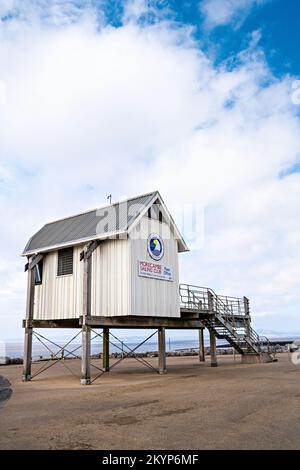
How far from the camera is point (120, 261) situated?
18.6 meters

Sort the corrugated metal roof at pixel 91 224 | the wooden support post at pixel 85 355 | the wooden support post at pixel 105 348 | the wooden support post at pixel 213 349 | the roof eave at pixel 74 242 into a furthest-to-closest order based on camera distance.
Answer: the wooden support post at pixel 213 349 < the wooden support post at pixel 105 348 < the corrugated metal roof at pixel 91 224 < the roof eave at pixel 74 242 < the wooden support post at pixel 85 355

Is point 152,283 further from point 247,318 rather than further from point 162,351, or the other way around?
point 247,318

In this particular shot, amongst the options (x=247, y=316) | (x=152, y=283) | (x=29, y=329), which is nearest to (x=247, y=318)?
(x=247, y=316)

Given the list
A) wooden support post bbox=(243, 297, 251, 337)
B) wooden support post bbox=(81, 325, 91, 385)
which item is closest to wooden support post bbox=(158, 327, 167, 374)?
wooden support post bbox=(81, 325, 91, 385)

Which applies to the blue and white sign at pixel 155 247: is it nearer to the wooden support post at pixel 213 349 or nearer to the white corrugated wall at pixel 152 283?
the white corrugated wall at pixel 152 283

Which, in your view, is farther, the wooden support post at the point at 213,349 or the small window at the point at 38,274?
the wooden support post at the point at 213,349

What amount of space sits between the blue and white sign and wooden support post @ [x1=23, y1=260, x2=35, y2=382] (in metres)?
6.09

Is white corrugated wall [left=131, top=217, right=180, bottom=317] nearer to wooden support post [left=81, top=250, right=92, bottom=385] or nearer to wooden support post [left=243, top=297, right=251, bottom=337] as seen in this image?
wooden support post [left=81, top=250, right=92, bottom=385]

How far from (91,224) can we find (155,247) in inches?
128

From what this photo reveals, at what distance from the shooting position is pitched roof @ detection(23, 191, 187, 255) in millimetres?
18797

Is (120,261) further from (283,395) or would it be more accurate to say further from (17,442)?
(17,442)

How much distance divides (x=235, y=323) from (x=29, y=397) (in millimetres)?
16906

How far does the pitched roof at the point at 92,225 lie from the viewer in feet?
61.7

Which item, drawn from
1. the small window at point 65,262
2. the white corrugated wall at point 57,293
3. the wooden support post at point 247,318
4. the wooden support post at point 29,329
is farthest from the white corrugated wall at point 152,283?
the wooden support post at point 247,318
